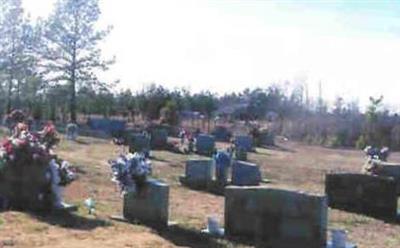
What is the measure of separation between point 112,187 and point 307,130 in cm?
3980

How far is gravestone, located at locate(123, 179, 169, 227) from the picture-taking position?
14.2 m

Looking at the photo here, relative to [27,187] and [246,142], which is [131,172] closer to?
[27,187]

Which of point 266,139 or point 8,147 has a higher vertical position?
point 8,147

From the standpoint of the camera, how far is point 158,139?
126 feet

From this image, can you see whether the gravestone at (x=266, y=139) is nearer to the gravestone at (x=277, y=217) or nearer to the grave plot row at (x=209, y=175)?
the grave plot row at (x=209, y=175)

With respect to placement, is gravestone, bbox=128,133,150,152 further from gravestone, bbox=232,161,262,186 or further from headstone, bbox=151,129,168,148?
gravestone, bbox=232,161,262,186

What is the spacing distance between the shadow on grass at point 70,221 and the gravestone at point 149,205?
59 centimetres

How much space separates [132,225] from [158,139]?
80.4 ft

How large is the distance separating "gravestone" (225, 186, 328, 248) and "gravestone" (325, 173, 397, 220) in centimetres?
625

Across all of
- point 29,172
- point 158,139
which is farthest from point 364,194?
point 158,139

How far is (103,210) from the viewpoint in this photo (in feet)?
52.4

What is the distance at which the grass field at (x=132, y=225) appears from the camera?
40.7 ft

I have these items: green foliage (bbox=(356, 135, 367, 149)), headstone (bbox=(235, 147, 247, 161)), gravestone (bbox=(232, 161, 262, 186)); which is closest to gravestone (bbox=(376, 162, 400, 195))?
gravestone (bbox=(232, 161, 262, 186))

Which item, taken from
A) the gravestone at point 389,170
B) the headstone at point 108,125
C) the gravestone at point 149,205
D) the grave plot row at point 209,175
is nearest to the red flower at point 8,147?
the gravestone at point 149,205
